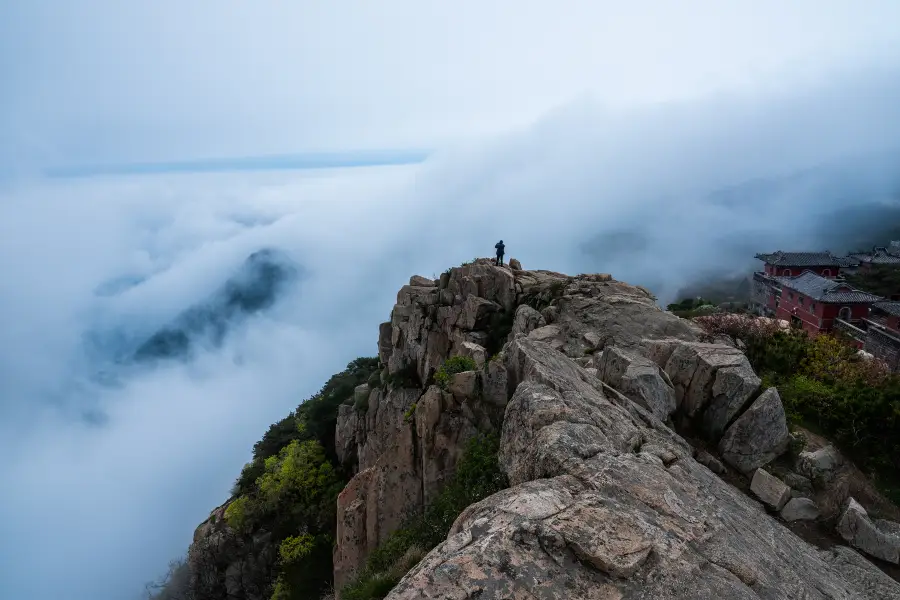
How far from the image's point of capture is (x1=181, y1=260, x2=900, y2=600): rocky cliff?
5480 mm

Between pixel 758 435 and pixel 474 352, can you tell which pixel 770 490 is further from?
pixel 474 352

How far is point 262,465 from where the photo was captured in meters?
38.5

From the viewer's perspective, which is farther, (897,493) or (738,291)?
(738,291)

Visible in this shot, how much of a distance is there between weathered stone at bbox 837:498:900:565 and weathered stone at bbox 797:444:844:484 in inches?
38.6

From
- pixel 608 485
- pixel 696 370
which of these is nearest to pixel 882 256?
pixel 696 370

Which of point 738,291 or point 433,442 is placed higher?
point 433,442

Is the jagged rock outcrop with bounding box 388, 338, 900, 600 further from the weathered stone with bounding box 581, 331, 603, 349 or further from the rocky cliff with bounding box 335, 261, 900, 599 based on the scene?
the weathered stone with bounding box 581, 331, 603, 349

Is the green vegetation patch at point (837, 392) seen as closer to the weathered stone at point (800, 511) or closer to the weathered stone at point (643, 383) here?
the weathered stone at point (800, 511)

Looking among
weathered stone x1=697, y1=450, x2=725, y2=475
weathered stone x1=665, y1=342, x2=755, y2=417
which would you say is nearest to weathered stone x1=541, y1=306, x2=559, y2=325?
weathered stone x1=665, y1=342, x2=755, y2=417

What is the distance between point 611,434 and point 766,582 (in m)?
3.06

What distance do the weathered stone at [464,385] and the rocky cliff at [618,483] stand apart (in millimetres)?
29

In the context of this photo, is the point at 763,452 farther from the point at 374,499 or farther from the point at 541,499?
the point at 374,499

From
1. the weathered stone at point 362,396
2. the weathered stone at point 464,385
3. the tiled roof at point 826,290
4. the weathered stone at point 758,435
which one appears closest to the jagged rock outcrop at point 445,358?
the weathered stone at point 464,385

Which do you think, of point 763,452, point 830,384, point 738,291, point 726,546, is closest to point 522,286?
point 830,384
